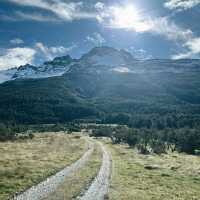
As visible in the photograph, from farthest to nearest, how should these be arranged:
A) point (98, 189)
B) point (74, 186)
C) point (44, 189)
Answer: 1. point (74, 186)
2. point (98, 189)
3. point (44, 189)

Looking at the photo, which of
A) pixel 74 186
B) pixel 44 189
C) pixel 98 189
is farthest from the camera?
pixel 74 186

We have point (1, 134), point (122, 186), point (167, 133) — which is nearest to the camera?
point (122, 186)

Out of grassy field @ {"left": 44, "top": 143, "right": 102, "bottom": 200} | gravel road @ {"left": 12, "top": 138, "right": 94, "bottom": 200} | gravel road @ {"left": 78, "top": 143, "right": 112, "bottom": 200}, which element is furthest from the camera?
gravel road @ {"left": 78, "top": 143, "right": 112, "bottom": 200}

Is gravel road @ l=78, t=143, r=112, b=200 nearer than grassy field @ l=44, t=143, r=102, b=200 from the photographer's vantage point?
No

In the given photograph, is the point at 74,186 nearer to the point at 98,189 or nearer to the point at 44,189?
the point at 98,189

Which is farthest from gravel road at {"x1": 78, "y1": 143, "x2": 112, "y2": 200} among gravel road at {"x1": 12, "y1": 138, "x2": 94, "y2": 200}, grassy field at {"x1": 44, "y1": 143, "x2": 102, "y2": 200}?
gravel road at {"x1": 12, "y1": 138, "x2": 94, "y2": 200}

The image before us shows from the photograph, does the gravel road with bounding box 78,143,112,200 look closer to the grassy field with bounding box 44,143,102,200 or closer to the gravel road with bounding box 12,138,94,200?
the grassy field with bounding box 44,143,102,200

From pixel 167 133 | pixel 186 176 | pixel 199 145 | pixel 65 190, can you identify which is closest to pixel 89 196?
pixel 65 190

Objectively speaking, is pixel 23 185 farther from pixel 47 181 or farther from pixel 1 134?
pixel 1 134

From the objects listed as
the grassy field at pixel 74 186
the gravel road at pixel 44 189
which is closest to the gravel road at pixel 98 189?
the grassy field at pixel 74 186

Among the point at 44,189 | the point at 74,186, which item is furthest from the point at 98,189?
the point at 44,189

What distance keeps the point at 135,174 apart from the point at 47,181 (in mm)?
17523

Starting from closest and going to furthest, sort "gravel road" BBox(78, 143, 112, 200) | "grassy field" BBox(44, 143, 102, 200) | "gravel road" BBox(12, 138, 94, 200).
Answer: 1. "gravel road" BBox(12, 138, 94, 200)
2. "grassy field" BBox(44, 143, 102, 200)
3. "gravel road" BBox(78, 143, 112, 200)

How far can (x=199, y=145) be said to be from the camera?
132 metres
